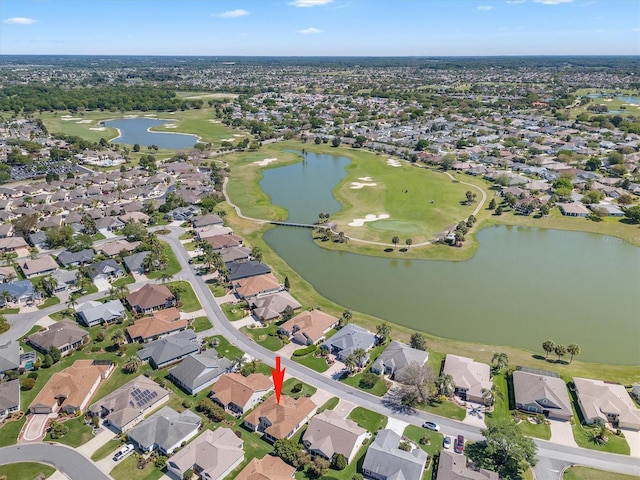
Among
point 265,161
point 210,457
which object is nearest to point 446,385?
point 210,457

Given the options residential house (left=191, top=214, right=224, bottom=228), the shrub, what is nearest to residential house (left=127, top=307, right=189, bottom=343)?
the shrub

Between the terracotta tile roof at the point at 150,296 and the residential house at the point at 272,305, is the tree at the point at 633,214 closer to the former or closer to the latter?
the residential house at the point at 272,305

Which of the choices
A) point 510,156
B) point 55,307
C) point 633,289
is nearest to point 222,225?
point 55,307

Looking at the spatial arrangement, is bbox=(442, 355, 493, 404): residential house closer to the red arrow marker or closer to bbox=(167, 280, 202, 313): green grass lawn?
the red arrow marker

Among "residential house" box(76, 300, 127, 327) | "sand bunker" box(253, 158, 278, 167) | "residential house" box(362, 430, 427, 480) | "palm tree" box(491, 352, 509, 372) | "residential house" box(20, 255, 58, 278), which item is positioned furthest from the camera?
"sand bunker" box(253, 158, 278, 167)

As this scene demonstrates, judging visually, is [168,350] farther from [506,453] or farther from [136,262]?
[506,453]

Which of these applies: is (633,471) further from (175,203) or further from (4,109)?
(4,109)
